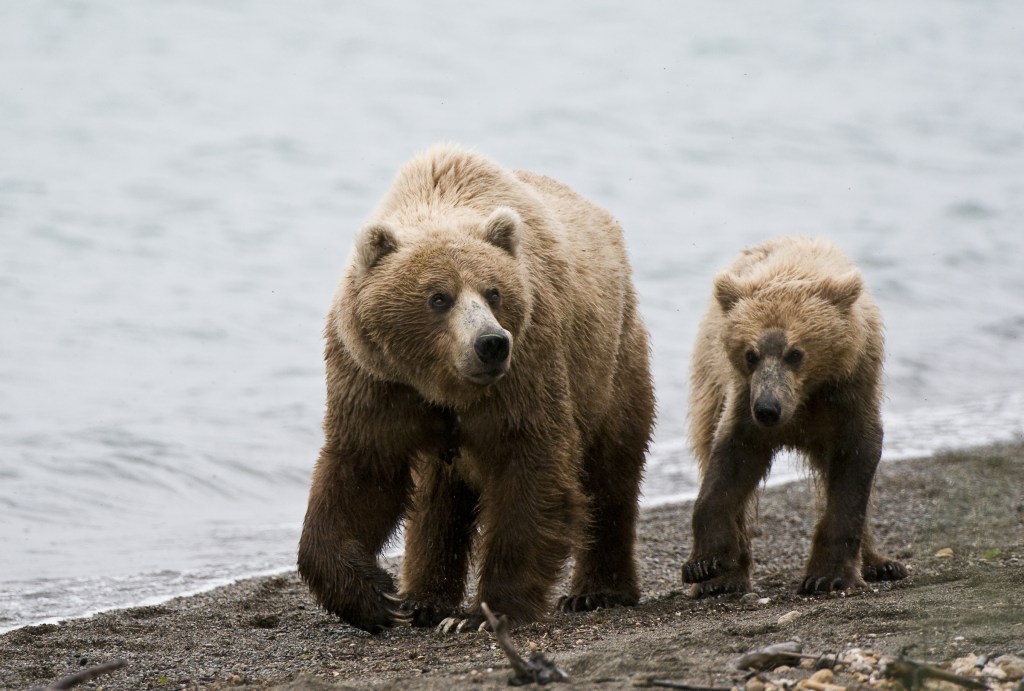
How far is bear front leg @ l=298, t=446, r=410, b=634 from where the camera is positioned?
249 inches

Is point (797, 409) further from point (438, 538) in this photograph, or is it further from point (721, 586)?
point (438, 538)

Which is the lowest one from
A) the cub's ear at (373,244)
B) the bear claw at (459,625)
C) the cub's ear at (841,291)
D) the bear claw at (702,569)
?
the bear claw at (459,625)

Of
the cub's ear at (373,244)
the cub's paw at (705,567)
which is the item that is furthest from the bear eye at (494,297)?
the cub's paw at (705,567)

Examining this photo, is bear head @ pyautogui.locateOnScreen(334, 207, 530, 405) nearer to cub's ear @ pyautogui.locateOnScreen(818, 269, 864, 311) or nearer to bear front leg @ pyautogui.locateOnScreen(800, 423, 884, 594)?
cub's ear @ pyautogui.locateOnScreen(818, 269, 864, 311)

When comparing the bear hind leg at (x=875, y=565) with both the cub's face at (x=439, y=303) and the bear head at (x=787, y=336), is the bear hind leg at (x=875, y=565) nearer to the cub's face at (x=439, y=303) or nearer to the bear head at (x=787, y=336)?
the bear head at (x=787, y=336)

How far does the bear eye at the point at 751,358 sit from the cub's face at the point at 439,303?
1.28 m

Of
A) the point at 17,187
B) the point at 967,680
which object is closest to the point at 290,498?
the point at 967,680

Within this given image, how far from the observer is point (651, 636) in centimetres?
562

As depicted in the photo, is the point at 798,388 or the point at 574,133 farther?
the point at 574,133

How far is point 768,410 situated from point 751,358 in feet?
1.25

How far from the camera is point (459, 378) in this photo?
5895mm

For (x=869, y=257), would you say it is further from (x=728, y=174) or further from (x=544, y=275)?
(x=544, y=275)

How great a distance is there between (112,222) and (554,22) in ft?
63.3

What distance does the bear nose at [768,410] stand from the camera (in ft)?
21.4
